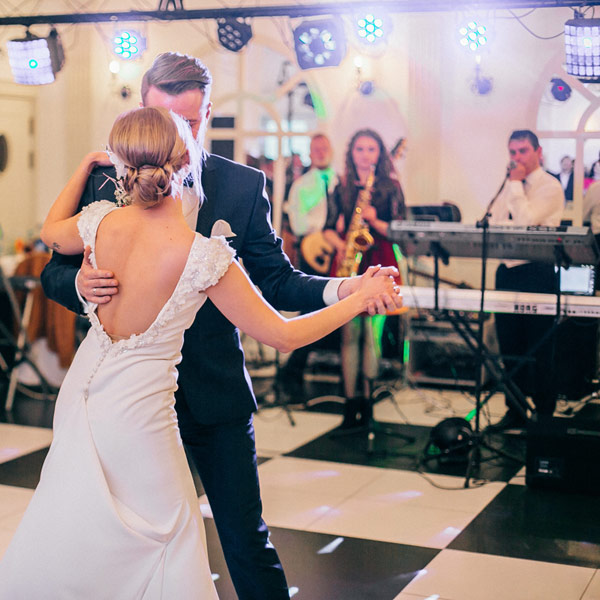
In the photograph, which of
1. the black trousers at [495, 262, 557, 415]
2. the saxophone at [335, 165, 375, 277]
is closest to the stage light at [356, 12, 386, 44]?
the saxophone at [335, 165, 375, 277]

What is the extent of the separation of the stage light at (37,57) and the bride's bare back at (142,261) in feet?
14.6

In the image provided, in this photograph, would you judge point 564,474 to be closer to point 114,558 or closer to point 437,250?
Answer: point 437,250

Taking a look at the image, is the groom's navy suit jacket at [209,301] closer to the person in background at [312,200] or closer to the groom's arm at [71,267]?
the groom's arm at [71,267]

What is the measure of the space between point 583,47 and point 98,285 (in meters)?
3.78

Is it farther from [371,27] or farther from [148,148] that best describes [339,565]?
[371,27]

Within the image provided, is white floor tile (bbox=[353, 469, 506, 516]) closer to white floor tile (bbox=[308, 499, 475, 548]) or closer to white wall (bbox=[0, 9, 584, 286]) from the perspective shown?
white floor tile (bbox=[308, 499, 475, 548])

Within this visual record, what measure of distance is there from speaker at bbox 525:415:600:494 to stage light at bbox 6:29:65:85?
12.7ft

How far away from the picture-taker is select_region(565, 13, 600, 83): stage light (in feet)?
15.6

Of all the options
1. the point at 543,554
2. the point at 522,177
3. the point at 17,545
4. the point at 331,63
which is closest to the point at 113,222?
the point at 17,545

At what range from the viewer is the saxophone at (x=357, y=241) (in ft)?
19.4

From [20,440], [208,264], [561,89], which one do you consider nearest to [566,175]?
[561,89]

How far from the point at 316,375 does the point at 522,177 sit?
2510mm

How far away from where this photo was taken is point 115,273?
188 cm

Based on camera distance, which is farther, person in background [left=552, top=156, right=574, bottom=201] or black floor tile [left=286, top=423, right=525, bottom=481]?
person in background [left=552, top=156, right=574, bottom=201]
